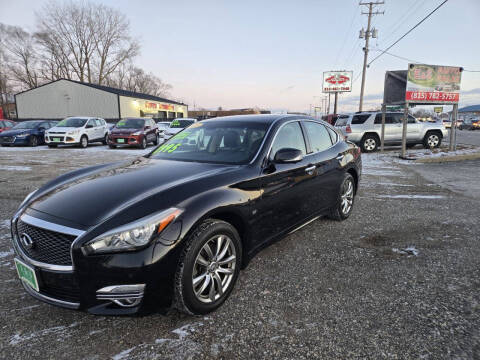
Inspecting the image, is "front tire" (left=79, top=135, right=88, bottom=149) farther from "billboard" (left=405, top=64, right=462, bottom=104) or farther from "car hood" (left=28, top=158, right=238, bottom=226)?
"billboard" (left=405, top=64, right=462, bottom=104)

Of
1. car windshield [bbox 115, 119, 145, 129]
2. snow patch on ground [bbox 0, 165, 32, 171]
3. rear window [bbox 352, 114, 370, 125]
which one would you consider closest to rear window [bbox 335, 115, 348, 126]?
rear window [bbox 352, 114, 370, 125]

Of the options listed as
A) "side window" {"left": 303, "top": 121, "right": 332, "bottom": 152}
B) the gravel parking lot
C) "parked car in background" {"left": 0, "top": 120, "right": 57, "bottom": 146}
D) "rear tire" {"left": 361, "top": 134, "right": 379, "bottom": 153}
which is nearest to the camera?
the gravel parking lot

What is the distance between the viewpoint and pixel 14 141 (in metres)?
16.2

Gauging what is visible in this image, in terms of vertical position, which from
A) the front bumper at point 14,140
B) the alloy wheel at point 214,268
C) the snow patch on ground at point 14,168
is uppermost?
the front bumper at point 14,140

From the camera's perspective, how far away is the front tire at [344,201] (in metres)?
4.38

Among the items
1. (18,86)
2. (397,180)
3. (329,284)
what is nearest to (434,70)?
(397,180)

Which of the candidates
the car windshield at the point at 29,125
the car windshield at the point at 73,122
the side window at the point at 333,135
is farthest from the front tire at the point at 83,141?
the side window at the point at 333,135

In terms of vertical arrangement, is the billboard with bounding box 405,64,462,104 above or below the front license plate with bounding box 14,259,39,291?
above

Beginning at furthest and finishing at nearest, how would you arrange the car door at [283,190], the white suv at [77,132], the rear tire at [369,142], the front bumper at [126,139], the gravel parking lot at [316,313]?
the white suv at [77,132], the front bumper at [126,139], the rear tire at [369,142], the car door at [283,190], the gravel parking lot at [316,313]

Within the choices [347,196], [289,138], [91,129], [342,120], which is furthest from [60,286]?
[91,129]

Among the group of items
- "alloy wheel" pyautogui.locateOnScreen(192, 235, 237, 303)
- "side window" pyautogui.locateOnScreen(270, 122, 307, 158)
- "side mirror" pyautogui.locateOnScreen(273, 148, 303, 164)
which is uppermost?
"side window" pyautogui.locateOnScreen(270, 122, 307, 158)

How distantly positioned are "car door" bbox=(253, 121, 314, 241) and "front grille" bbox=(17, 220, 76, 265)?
4.88ft

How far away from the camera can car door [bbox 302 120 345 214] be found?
3.69m

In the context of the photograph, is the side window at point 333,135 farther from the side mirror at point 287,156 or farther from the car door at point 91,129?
the car door at point 91,129
